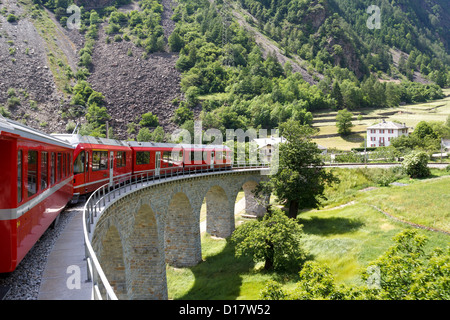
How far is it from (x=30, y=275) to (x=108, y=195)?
761cm

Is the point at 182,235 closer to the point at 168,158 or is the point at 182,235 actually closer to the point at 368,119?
the point at 168,158

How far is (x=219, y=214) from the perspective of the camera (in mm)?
36312

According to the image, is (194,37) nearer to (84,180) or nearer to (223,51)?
(223,51)

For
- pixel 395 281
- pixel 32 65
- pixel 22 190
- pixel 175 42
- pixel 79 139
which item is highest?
pixel 175 42

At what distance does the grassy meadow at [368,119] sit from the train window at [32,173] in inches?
2759

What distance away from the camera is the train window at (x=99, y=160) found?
17519 millimetres

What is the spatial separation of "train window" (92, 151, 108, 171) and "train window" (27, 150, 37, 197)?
8.78 meters

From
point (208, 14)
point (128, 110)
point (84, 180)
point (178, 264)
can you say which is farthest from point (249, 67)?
point (84, 180)

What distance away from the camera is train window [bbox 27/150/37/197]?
8.18m

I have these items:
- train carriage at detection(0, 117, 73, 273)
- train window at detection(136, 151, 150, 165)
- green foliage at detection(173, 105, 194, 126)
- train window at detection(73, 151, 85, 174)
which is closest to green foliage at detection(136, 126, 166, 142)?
green foliage at detection(173, 105, 194, 126)

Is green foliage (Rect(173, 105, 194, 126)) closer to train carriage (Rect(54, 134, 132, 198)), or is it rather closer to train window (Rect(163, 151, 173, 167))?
train window (Rect(163, 151, 173, 167))

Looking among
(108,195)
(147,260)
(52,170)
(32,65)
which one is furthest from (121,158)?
(32,65)

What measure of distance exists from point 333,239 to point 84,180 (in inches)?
754
